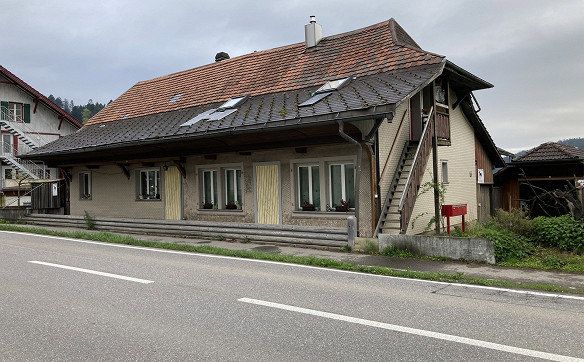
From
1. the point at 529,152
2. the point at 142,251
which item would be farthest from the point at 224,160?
the point at 529,152

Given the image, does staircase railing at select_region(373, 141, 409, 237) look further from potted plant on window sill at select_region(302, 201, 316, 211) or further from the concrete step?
potted plant on window sill at select_region(302, 201, 316, 211)

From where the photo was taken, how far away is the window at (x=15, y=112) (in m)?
39.7

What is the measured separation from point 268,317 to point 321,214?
8.32 m

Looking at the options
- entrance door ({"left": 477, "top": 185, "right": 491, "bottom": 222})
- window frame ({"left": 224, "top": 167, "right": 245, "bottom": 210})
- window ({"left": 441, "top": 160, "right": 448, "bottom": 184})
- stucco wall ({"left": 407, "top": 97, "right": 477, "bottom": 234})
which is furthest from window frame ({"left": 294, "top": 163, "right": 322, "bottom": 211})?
entrance door ({"left": 477, "top": 185, "right": 491, "bottom": 222})

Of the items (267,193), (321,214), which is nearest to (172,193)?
(267,193)

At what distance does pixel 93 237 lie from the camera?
1426 centimetres

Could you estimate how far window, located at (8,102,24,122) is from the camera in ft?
130

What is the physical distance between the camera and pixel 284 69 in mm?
18500

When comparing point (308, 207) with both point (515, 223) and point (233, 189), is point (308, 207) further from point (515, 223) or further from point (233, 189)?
point (515, 223)

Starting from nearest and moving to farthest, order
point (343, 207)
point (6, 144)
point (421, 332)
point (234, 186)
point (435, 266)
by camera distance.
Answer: point (421, 332) < point (435, 266) < point (343, 207) < point (234, 186) < point (6, 144)

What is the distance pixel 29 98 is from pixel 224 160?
32903 millimetres

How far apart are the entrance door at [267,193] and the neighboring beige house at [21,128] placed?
26841 mm

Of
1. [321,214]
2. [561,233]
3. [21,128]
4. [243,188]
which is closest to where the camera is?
[561,233]

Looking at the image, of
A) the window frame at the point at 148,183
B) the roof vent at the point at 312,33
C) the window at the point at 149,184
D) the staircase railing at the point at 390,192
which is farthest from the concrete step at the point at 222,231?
the roof vent at the point at 312,33
